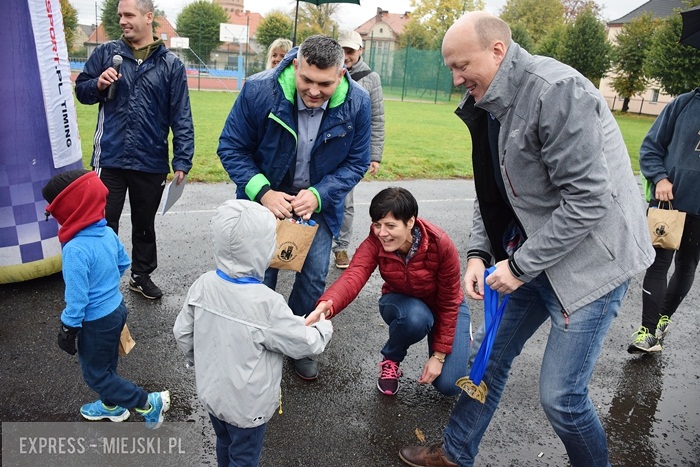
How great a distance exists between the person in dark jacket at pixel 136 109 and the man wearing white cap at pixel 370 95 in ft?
6.13

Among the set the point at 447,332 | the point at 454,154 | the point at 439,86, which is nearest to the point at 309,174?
the point at 447,332

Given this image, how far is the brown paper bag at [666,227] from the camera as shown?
154 inches

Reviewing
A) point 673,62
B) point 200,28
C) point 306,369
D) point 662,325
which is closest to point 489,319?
point 306,369

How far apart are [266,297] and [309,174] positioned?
1.38 metres

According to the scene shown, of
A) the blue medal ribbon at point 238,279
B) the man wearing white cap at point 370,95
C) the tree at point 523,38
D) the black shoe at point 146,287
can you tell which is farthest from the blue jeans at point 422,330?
the tree at point 523,38

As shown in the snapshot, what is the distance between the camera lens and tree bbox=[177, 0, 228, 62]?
3534 cm

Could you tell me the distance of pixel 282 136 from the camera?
330cm

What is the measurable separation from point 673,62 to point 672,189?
2996cm

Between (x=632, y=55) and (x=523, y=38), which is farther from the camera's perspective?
(x=523, y=38)

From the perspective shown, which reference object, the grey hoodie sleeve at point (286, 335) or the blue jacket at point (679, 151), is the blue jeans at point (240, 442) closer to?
the grey hoodie sleeve at point (286, 335)

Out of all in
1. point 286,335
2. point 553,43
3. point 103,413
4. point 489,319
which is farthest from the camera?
point 553,43

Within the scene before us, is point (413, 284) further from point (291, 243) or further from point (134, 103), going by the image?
point (134, 103)

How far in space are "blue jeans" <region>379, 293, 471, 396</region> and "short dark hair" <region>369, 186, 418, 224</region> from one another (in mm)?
593

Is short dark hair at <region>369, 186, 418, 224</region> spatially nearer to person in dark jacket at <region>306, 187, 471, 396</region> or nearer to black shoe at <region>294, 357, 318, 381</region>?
person in dark jacket at <region>306, 187, 471, 396</region>
